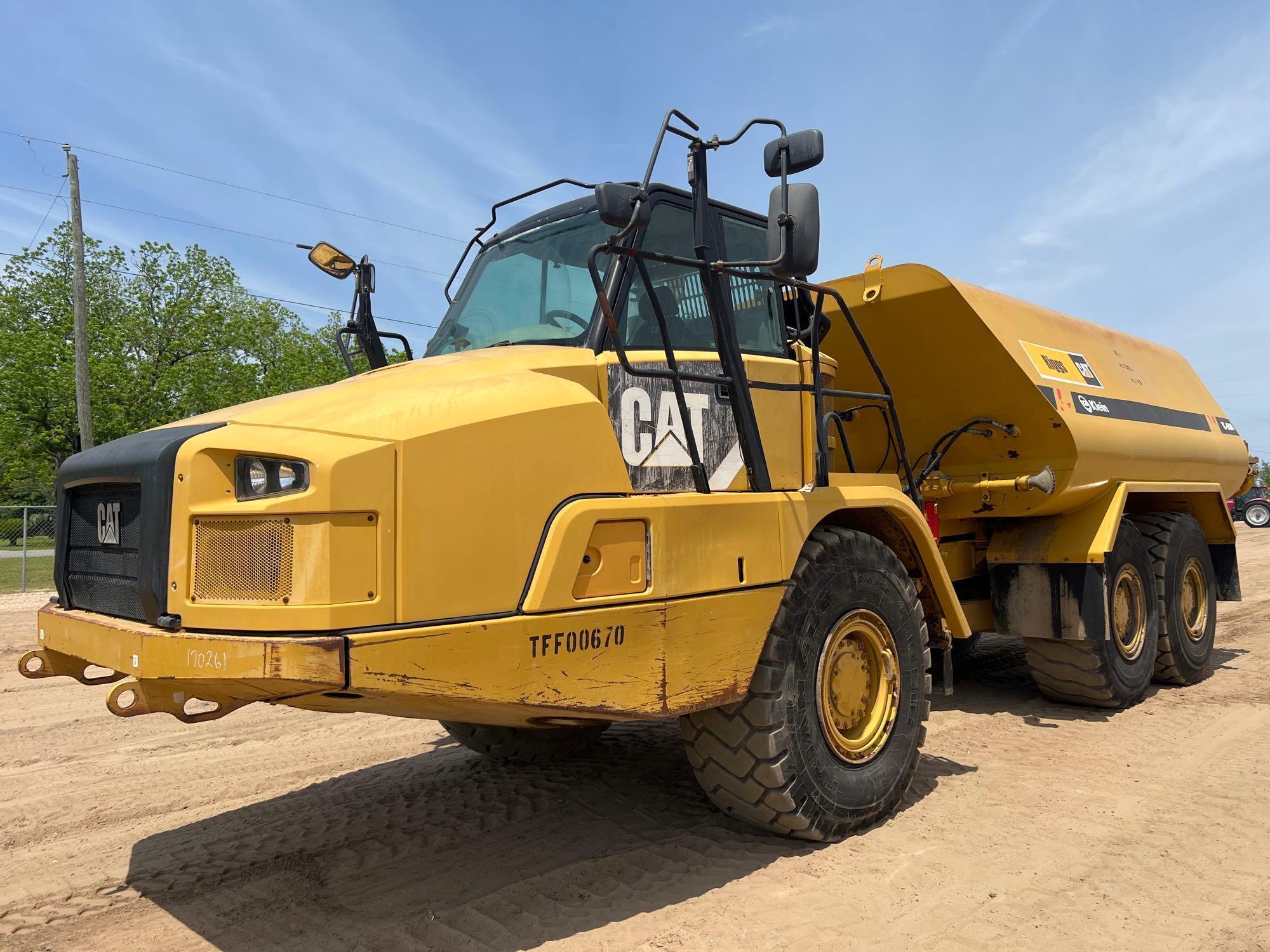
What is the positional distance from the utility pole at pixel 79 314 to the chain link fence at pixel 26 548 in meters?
2.25

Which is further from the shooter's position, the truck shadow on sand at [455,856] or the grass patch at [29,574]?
the grass patch at [29,574]

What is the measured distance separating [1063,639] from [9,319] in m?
34.4

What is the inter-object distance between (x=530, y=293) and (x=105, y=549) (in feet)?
6.25

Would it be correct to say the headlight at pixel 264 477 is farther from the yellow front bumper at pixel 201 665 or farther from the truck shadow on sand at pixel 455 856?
the truck shadow on sand at pixel 455 856

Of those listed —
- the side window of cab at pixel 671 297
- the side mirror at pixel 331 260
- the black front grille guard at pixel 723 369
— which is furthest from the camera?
the side mirror at pixel 331 260

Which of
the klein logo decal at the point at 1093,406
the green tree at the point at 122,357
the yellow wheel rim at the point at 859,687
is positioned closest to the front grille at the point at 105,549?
the yellow wheel rim at the point at 859,687

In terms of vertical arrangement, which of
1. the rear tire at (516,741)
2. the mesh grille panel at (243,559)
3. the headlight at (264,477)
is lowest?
the rear tire at (516,741)

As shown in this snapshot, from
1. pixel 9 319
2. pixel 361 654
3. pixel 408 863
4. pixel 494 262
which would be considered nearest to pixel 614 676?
pixel 361 654

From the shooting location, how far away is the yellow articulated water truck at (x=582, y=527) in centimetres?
260

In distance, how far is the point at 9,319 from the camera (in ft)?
99.3

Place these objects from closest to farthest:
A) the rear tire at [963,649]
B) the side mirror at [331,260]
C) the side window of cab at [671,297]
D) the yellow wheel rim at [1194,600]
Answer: the side window of cab at [671,297] < the side mirror at [331,260] < the yellow wheel rim at [1194,600] < the rear tire at [963,649]

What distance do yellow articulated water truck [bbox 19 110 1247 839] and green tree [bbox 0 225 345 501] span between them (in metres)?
25.3

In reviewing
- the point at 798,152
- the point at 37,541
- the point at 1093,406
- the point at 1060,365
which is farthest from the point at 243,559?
the point at 37,541

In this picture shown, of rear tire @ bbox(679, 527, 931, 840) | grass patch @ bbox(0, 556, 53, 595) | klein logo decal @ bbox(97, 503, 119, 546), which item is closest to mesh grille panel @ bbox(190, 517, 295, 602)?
klein logo decal @ bbox(97, 503, 119, 546)
